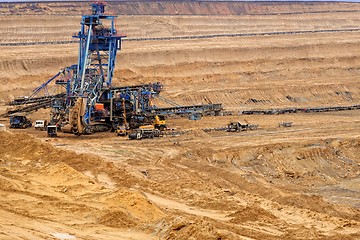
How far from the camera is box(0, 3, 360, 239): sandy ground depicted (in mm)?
35875

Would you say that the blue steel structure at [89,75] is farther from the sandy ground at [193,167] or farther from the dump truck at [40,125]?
the dump truck at [40,125]

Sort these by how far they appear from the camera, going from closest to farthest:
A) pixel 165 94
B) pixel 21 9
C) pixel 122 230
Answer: pixel 122 230
pixel 165 94
pixel 21 9

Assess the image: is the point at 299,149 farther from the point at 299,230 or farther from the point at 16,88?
the point at 16,88

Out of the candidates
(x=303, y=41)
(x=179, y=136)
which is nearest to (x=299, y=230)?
(x=179, y=136)

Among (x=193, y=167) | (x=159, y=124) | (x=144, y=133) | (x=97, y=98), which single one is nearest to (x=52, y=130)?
(x=97, y=98)

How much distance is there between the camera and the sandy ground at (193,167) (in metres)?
35.9

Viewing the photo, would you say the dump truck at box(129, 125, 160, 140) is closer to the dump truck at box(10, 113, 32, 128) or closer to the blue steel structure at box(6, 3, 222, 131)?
the blue steel structure at box(6, 3, 222, 131)

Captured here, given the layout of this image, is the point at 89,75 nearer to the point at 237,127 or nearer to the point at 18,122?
the point at 18,122

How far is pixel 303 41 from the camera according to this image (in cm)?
14512

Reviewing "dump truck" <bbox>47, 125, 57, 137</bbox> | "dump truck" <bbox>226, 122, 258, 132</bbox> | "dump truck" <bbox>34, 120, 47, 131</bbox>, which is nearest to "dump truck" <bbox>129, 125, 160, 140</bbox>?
"dump truck" <bbox>47, 125, 57, 137</bbox>

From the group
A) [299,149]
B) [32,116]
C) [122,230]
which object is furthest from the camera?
[32,116]

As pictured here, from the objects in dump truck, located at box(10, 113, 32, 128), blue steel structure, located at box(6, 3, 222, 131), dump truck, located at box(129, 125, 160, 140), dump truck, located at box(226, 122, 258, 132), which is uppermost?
blue steel structure, located at box(6, 3, 222, 131)

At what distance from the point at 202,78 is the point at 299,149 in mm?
53820

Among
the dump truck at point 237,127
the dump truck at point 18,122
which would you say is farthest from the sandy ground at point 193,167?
the dump truck at point 18,122
